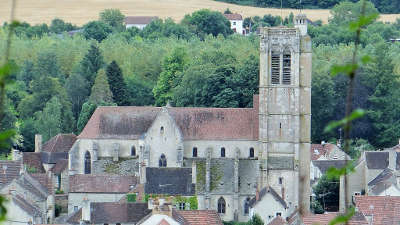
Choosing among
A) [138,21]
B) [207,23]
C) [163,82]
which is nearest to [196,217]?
[163,82]

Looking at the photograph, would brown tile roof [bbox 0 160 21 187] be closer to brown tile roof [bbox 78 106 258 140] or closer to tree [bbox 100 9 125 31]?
brown tile roof [bbox 78 106 258 140]

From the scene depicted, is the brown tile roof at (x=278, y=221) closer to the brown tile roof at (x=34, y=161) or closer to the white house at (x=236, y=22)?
the brown tile roof at (x=34, y=161)

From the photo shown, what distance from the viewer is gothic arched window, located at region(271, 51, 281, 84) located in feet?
193

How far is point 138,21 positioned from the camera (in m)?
137

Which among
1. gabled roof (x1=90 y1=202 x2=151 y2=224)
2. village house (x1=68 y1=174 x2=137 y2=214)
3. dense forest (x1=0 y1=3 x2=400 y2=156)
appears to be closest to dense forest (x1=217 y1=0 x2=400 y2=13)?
dense forest (x1=0 y1=3 x2=400 y2=156)

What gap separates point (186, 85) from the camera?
78.1 meters

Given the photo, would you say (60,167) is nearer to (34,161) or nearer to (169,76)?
(34,161)

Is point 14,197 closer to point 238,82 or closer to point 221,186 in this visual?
point 221,186

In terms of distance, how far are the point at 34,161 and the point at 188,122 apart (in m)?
10.3

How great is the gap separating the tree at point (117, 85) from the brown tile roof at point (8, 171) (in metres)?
25.1

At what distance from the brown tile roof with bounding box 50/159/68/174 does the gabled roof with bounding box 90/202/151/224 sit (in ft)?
45.7

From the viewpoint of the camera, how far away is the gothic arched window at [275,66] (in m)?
58.9

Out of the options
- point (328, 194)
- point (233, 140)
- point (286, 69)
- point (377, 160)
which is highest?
point (286, 69)

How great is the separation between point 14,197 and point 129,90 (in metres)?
36.4
